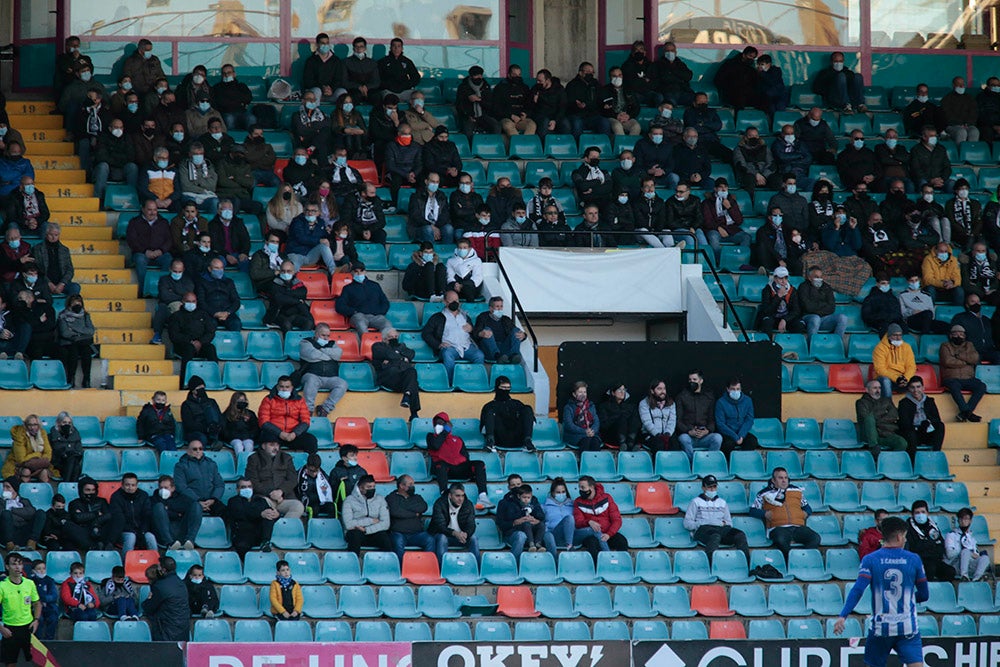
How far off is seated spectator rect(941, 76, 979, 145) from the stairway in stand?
39.7ft

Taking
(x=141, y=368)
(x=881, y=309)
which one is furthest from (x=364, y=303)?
(x=881, y=309)

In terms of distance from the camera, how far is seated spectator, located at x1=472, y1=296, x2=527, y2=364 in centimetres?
2055

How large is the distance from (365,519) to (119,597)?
2583 mm

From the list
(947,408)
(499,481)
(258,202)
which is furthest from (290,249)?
(947,408)

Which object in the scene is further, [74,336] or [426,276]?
[426,276]

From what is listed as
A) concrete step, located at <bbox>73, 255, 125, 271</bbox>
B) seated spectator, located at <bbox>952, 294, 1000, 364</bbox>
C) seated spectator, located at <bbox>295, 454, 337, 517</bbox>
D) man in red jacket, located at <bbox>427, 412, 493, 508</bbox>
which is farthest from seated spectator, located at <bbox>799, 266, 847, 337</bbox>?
concrete step, located at <bbox>73, 255, 125, 271</bbox>

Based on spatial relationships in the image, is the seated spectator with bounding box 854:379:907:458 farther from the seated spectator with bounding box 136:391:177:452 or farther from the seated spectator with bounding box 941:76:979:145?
the seated spectator with bounding box 136:391:177:452

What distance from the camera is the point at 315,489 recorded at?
59.3 ft

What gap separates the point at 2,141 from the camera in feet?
73.2

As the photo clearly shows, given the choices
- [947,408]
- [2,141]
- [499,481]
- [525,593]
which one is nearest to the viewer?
[525,593]

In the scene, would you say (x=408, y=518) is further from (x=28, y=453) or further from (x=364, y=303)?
(x=28, y=453)

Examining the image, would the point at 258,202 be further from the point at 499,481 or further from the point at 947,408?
the point at 947,408

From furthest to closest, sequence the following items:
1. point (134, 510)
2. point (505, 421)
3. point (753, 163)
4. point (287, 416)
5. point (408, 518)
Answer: point (753, 163)
point (505, 421)
point (287, 416)
point (408, 518)
point (134, 510)

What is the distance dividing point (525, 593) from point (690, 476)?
2864 mm
